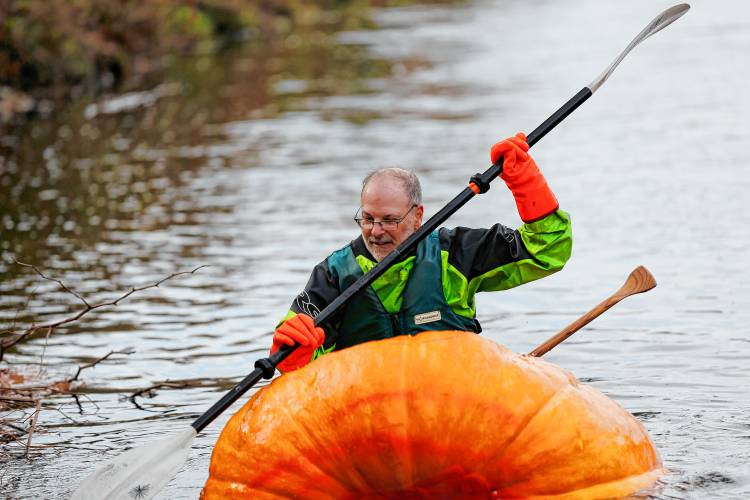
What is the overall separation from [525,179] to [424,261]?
596 millimetres

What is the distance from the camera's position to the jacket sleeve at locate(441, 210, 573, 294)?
6266 mm

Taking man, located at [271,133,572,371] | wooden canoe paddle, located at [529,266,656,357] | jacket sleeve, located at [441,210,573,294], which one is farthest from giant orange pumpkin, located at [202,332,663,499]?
wooden canoe paddle, located at [529,266,656,357]

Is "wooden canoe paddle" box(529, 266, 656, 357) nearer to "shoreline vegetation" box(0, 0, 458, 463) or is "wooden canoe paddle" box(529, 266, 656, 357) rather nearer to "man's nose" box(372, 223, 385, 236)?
"man's nose" box(372, 223, 385, 236)

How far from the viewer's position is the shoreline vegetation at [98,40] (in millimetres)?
27016

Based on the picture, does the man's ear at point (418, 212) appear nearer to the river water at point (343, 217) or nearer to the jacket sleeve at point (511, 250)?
the jacket sleeve at point (511, 250)

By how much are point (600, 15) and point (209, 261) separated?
30.0 metres

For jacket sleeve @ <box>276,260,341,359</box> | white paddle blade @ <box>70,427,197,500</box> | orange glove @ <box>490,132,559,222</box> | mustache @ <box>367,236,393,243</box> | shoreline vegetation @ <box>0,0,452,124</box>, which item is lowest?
white paddle blade @ <box>70,427,197,500</box>

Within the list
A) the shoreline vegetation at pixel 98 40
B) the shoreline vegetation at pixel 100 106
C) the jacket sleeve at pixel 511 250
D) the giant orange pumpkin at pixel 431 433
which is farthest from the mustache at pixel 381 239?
the shoreline vegetation at pixel 98 40

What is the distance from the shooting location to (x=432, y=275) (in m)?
6.30

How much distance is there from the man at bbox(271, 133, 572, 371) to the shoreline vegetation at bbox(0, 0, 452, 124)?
61.1ft

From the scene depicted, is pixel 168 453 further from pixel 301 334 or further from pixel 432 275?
pixel 432 275

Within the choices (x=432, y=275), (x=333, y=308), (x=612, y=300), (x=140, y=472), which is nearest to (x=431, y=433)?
(x=333, y=308)

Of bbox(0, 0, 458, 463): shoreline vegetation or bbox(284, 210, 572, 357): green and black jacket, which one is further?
bbox(0, 0, 458, 463): shoreline vegetation

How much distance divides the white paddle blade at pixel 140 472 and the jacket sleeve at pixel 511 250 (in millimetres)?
1477
